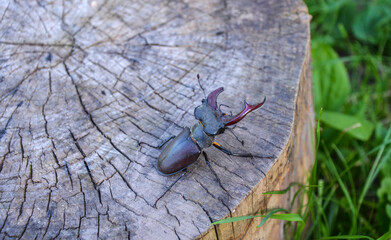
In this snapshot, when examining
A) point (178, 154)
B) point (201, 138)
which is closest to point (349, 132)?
point (201, 138)

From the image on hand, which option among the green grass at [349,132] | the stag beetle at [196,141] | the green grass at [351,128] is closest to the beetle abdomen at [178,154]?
the stag beetle at [196,141]

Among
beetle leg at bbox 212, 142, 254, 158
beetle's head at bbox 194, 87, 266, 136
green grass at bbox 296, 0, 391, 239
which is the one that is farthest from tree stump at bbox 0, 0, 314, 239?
green grass at bbox 296, 0, 391, 239

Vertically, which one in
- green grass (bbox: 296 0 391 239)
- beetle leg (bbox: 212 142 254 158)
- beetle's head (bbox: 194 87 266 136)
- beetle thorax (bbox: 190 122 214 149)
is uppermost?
beetle's head (bbox: 194 87 266 136)

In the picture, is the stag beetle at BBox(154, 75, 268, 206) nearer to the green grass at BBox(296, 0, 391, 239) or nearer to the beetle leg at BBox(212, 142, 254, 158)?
the beetle leg at BBox(212, 142, 254, 158)

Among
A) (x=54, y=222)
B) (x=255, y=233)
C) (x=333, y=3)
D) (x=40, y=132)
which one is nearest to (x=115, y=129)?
(x=40, y=132)

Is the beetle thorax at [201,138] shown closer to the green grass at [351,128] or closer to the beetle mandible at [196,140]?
the beetle mandible at [196,140]

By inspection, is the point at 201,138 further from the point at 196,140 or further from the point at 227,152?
the point at 227,152
